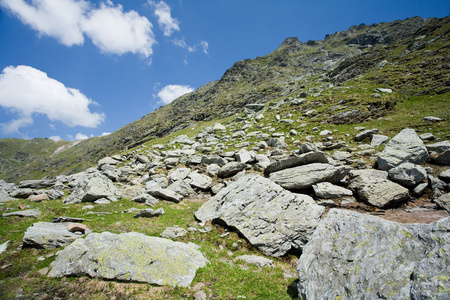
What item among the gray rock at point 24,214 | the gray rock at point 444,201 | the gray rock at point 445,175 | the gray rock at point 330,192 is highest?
the gray rock at point 24,214

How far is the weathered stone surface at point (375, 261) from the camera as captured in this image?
18.3ft

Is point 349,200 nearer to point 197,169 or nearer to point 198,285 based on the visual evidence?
point 198,285

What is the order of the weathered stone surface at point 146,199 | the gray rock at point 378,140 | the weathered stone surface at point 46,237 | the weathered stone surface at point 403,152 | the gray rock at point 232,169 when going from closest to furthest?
the weathered stone surface at point 46,237 < the weathered stone surface at point 403,152 < the weathered stone surface at point 146,199 < the gray rock at point 378,140 < the gray rock at point 232,169

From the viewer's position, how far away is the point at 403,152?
765 inches

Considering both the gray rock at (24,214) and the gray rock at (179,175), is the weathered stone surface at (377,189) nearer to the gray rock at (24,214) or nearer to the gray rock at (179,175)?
the gray rock at (179,175)

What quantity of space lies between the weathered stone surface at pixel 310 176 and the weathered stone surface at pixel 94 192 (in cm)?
2021

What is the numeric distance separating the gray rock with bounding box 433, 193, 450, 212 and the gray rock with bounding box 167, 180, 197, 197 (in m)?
23.1

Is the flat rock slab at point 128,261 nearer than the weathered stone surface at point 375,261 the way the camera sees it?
No

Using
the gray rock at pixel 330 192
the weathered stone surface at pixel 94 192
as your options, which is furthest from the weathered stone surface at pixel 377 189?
the weathered stone surface at pixel 94 192

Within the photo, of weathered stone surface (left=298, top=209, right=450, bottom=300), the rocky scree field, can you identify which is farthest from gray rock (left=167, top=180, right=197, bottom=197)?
weathered stone surface (left=298, top=209, right=450, bottom=300)

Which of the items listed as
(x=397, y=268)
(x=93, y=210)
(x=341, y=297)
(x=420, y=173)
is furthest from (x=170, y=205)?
(x=420, y=173)

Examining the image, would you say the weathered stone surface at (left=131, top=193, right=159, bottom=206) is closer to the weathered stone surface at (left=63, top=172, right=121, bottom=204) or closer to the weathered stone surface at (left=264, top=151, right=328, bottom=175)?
the weathered stone surface at (left=63, top=172, right=121, bottom=204)

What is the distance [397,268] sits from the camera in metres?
6.35

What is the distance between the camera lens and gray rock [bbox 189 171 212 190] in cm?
2586
